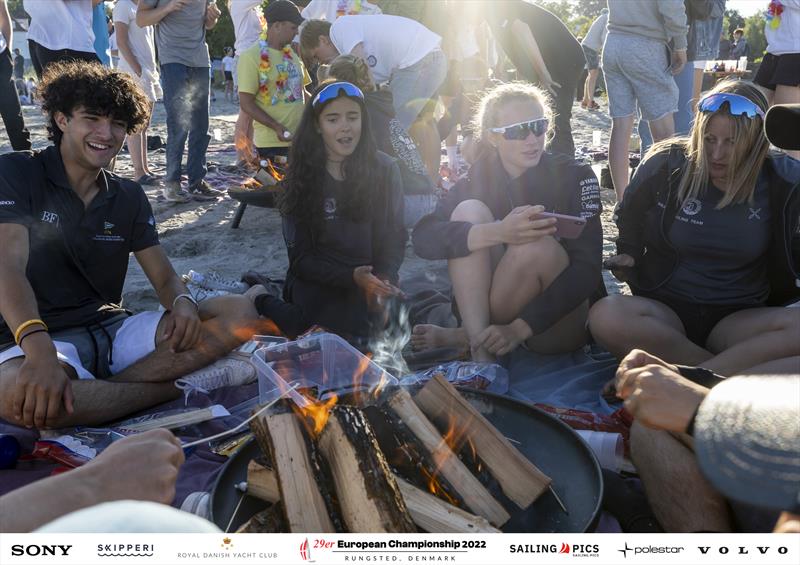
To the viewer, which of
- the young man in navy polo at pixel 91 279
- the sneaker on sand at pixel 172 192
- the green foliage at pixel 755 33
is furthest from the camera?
the green foliage at pixel 755 33

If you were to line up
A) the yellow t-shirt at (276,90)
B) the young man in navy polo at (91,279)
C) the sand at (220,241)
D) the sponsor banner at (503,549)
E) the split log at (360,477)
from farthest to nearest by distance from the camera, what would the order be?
the yellow t-shirt at (276,90) < the sand at (220,241) < the young man in navy polo at (91,279) < the split log at (360,477) < the sponsor banner at (503,549)

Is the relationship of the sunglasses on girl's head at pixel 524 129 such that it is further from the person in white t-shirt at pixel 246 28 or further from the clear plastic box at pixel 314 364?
the person in white t-shirt at pixel 246 28

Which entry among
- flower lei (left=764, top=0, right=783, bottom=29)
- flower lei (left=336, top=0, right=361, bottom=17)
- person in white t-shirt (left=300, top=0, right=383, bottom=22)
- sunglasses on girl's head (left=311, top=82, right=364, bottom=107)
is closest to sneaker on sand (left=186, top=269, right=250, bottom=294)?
sunglasses on girl's head (left=311, top=82, right=364, bottom=107)

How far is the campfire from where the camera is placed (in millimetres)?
1666

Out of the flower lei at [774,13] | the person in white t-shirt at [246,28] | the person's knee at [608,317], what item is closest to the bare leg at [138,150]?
the person in white t-shirt at [246,28]

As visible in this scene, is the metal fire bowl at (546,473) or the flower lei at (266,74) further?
the flower lei at (266,74)

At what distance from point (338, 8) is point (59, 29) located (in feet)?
8.25

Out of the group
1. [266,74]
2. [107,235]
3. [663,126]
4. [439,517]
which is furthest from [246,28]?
[439,517]

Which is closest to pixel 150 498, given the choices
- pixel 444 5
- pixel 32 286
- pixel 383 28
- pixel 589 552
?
pixel 589 552

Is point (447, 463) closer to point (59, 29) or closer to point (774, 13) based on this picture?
point (774, 13)

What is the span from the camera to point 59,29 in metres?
5.41

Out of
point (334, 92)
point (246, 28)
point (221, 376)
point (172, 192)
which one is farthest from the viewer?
point (246, 28)

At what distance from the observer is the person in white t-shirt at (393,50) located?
206 inches

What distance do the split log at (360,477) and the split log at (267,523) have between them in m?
0.16
